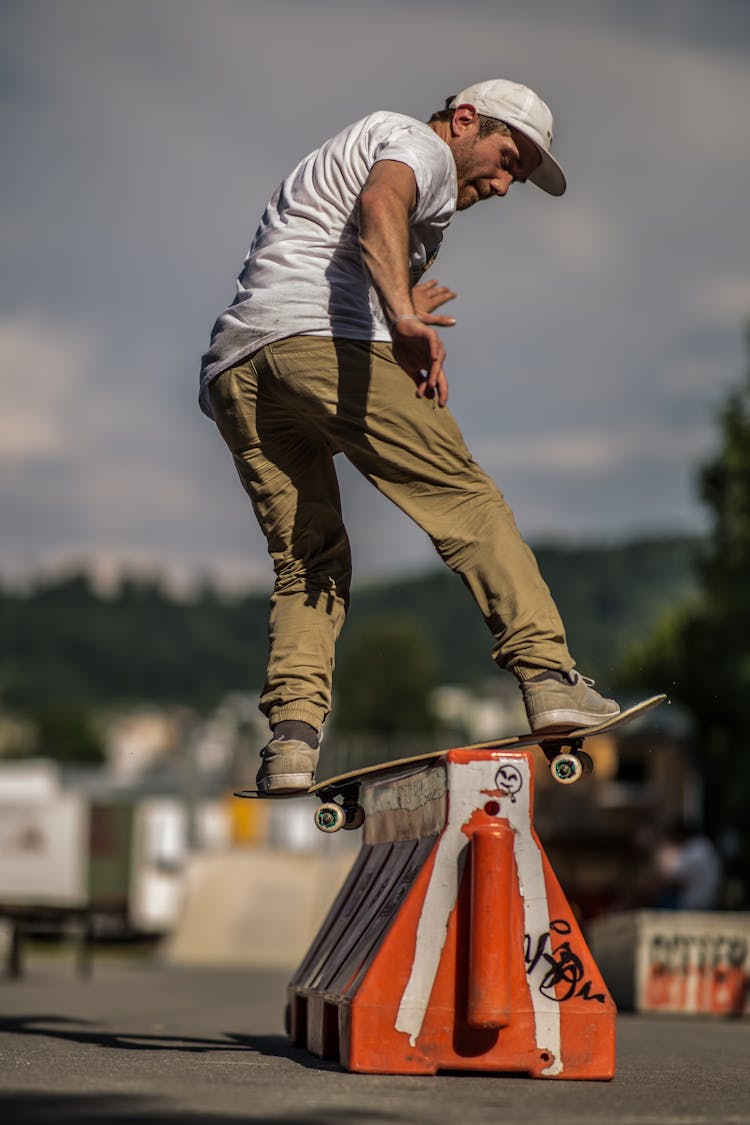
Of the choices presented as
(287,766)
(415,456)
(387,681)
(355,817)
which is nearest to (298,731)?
(287,766)

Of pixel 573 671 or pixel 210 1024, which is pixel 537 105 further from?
pixel 210 1024

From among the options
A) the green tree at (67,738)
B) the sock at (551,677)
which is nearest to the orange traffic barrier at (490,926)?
the sock at (551,677)

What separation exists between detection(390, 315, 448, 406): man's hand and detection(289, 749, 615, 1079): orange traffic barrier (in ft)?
3.45

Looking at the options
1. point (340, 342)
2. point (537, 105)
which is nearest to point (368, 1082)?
point (340, 342)

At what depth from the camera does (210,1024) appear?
8344mm

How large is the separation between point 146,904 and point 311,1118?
45.2 m

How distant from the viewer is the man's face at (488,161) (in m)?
5.31

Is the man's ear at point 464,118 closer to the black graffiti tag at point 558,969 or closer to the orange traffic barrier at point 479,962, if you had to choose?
the orange traffic barrier at point 479,962

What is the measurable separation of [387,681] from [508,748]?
157m

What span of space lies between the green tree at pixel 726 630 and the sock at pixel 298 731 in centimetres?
2672

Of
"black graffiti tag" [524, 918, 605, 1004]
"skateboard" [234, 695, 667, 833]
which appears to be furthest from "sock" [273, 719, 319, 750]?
"black graffiti tag" [524, 918, 605, 1004]

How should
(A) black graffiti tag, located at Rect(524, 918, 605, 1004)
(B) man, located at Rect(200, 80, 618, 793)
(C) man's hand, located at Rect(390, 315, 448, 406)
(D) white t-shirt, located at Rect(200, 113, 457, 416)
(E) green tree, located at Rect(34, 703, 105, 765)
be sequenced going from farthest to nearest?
(E) green tree, located at Rect(34, 703, 105, 765) < (D) white t-shirt, located at Rect(200, 113, 457, 416) < (B) man, located at Rect(200, 80, 618, 793) < (C) man's hand, located at Rect(390, 315, 448, 406) < (A) black graffiti tag, located at Rect(524, 918, 605, 1004)

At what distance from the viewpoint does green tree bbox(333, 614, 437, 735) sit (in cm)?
15862

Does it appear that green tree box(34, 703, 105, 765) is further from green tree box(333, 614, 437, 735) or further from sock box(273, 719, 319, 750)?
sock box(273, 719, 319, 750)
